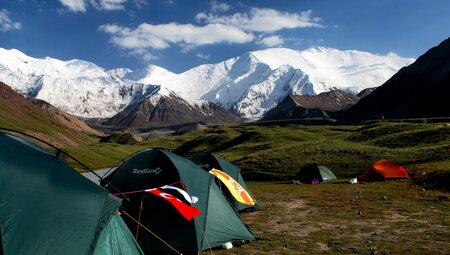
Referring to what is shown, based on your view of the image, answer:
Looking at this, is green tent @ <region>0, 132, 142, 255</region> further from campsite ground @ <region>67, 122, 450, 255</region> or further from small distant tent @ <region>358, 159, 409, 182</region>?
small distant tent @ <region>358, 159, 409, 182</region>

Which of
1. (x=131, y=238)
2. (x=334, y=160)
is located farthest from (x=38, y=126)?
(x=131, y=238)

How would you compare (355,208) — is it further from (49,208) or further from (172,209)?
(49,208)

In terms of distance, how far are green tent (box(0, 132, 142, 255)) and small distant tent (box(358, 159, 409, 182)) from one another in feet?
99.2

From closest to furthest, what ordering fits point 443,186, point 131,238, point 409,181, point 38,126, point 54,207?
point 54,207, point 131,238, point 443,186, point 409,181, point 38,126

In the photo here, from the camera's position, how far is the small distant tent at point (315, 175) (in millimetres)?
41312

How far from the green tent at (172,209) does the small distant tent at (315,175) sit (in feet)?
84.6

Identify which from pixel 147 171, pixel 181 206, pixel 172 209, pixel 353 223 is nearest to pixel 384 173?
pixel 353 223

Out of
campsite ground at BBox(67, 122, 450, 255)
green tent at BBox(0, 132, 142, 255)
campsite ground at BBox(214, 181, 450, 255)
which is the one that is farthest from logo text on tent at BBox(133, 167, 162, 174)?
green tent at BBox(0, 132, 142, 255)

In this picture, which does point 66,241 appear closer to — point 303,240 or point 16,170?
point 16,170

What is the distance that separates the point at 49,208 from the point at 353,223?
1364 centimetres

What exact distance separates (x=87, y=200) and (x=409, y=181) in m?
29.7

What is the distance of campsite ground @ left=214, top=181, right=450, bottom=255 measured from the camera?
15156mm

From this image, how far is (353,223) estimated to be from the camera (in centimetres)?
1961

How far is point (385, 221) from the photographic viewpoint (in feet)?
64.9
